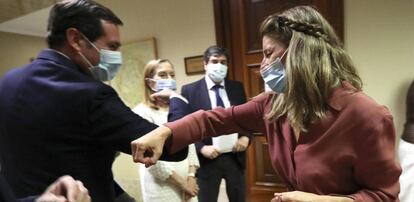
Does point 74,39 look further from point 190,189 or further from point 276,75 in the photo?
point 190,189

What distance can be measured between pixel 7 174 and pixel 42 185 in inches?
6.2

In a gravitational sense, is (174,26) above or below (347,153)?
above

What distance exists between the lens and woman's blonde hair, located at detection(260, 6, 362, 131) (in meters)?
0.99

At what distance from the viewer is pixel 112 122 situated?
0.94 meters

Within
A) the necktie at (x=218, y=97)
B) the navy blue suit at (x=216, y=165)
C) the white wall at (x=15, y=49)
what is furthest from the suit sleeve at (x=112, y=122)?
the white wall at (x=15, y=49)

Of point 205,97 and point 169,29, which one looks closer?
point 205,97

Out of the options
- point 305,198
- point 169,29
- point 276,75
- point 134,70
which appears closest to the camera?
point 305,198

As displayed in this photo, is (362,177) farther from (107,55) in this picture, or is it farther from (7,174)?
(7,174)

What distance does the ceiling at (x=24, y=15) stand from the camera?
412 cm

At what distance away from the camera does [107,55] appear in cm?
116

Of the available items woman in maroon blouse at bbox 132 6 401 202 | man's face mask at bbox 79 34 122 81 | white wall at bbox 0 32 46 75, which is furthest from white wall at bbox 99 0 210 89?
white wall at bbox 0 32 46 75

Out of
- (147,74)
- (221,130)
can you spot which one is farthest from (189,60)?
(221,130)

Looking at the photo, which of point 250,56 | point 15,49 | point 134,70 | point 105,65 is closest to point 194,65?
point 250,56

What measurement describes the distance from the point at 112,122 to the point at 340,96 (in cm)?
69
